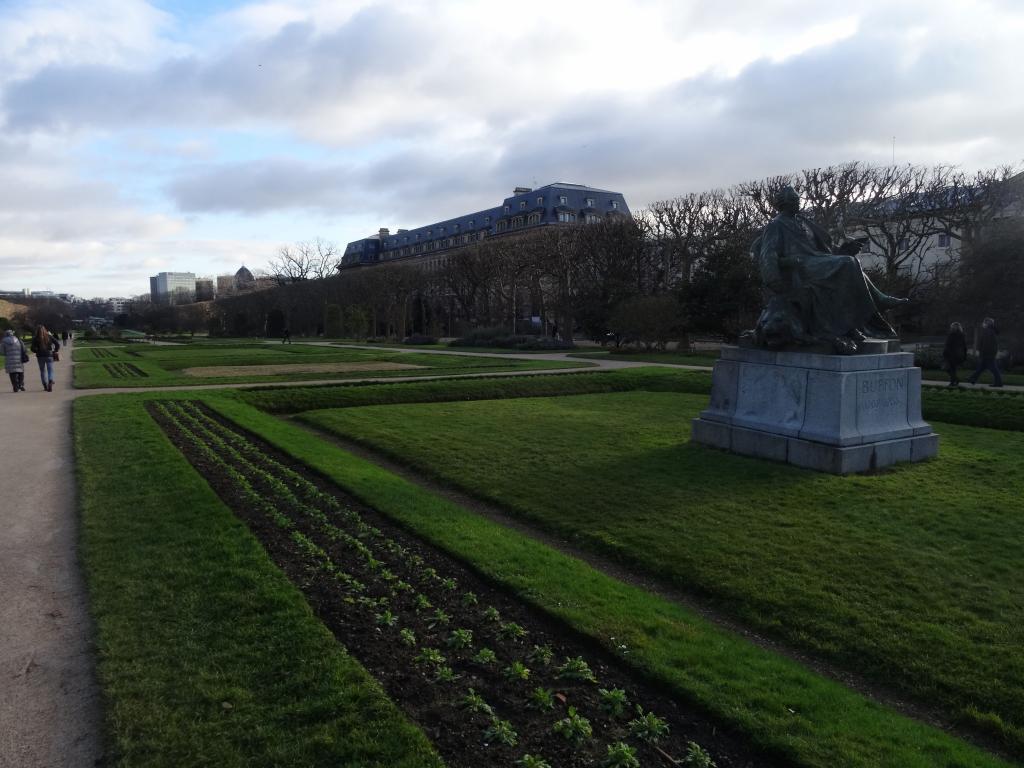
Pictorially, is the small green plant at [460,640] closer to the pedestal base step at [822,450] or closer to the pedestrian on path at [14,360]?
the pedestal base step at [822,450]

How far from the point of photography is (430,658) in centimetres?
427

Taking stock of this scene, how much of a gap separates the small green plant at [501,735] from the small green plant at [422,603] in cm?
154

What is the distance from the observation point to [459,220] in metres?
104

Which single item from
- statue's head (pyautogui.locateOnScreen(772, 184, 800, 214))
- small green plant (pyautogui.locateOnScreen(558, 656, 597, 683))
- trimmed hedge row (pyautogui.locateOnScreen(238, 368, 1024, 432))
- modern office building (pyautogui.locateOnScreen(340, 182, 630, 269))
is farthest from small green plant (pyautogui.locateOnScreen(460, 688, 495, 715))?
modern office building (pyautogui.locateOnScreen(340, 182, 630, 269))

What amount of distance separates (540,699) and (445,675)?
1.90 ft

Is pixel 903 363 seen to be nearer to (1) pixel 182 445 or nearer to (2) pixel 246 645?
(2) pixel 246 645

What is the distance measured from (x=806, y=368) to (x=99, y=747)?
8.60 metres

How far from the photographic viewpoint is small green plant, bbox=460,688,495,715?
3744 millimetres

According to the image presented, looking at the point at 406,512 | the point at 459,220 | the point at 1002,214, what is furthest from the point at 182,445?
the point at 459,220

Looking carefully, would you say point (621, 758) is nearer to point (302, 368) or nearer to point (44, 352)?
point (44, 352)

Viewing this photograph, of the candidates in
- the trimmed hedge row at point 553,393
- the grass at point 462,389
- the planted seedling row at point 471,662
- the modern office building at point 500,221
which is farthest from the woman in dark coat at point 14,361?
the modern office building at point 500,221

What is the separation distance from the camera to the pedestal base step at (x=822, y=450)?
888 cm

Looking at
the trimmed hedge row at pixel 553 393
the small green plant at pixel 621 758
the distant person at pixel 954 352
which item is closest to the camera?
the small green plant at pixel 621 758

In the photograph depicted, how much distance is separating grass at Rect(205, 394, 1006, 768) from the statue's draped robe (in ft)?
13.8
